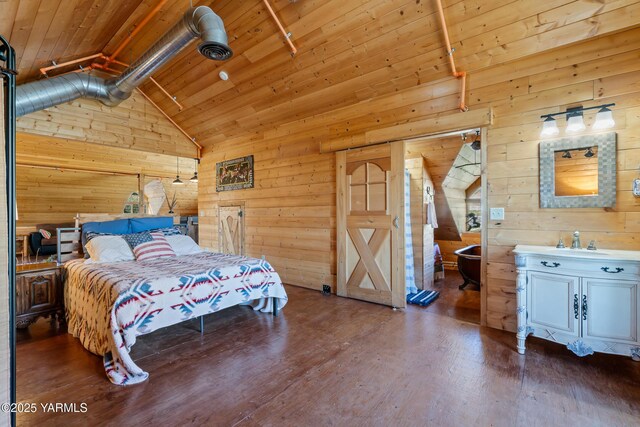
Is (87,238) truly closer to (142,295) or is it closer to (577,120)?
(142,295)

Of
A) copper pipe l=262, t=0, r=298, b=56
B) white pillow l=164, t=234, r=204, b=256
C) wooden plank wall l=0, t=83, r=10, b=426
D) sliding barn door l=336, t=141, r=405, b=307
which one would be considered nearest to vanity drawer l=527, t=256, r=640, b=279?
sliding barn door l=336, t=141, r=405, b=307

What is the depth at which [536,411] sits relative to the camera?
1.81m

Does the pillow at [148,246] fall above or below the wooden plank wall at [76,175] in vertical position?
below

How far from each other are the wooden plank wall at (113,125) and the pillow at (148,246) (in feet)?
8.08

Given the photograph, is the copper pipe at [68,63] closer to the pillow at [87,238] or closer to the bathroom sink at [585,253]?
the pillow at [87,238]

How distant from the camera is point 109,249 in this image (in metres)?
3.49

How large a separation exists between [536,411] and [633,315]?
3.62 ft

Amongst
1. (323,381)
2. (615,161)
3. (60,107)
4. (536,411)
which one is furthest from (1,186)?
(60,107)

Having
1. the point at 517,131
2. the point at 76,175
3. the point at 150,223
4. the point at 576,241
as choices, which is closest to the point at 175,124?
the point at 150,223

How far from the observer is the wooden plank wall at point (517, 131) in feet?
8.14

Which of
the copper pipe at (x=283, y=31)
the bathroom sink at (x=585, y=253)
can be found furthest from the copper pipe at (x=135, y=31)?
the bathroom sink at (x=585, y=253)

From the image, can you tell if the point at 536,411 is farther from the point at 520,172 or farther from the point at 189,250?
the point at 189,250

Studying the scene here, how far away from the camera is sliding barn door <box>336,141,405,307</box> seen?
3.77m

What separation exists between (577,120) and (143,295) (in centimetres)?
398
